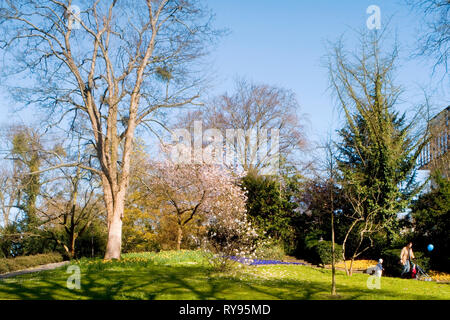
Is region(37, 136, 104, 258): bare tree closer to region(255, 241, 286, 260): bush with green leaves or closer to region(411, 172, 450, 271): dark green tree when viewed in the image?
region(255, 241, 286, 260): bush with green leaves

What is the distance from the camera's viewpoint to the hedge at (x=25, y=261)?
16258mm

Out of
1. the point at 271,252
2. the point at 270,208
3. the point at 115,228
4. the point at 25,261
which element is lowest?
the point at 25,261

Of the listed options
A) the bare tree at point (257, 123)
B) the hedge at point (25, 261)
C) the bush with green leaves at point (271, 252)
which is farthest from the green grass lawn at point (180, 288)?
the bare tree at point (257, 123)

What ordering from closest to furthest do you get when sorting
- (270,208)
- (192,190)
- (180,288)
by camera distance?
(180,288), (270,208), (192,190)

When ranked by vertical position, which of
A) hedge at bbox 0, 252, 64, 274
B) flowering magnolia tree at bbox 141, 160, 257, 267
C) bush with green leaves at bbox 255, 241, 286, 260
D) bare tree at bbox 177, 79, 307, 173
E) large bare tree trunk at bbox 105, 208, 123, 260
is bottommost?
hedge at bbox 0, 252, 64, 274

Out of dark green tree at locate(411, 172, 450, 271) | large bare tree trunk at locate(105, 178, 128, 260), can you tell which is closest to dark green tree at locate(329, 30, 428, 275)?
dark green tree at locate(411, 172, 450, 271)

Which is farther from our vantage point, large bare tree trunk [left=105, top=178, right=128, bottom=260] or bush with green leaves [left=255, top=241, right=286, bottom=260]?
bush with green leaves [left=255, top=241, right=286, bottom=260]

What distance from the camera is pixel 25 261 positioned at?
681 inches

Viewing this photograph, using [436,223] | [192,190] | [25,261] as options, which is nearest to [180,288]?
[436,223]

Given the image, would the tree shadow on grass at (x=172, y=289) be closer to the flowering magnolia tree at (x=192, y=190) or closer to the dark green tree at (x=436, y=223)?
the flowering magnolia tree at (x=192, y=190)

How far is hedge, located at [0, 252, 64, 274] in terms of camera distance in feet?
53.3
